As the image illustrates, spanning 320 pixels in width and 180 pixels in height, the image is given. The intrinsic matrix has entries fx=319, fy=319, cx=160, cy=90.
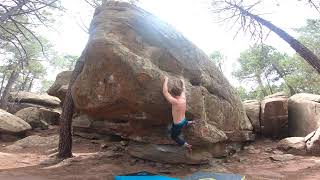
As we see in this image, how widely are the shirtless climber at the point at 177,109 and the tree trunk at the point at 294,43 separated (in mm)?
4788

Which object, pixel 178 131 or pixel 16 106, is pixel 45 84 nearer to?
pixel 16 106

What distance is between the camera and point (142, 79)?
7.71 m

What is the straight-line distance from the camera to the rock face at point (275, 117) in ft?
42.7

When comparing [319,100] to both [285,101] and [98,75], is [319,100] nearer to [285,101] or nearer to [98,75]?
[285,101]

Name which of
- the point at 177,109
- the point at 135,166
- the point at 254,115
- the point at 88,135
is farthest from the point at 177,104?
the point at 88,135

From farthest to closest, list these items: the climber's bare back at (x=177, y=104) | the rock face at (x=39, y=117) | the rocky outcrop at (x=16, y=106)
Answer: the rocky outcrop at (x=16, y=106) → the rock face at (x=39, y=117) → the climber's bare back at (x=177, y=104)

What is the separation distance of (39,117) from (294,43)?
1442 cm

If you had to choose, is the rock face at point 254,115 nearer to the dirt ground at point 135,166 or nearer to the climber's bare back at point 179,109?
the dirt ground at point 135,166

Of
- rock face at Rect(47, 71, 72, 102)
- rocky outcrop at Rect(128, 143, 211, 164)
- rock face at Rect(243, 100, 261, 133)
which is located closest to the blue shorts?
rocky outcrop at Rect(128, 143, 211, 164)

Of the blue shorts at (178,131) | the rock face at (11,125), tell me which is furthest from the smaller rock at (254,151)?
the rock face at (11,125)

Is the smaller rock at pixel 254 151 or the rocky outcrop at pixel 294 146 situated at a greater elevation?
the rocky outcrop at pixel 294 146

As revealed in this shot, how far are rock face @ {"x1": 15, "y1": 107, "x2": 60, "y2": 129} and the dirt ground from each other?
255 inches

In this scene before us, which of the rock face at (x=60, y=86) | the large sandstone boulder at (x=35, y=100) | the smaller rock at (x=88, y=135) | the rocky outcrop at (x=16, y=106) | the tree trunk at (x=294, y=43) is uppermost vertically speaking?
the tree trunk at (x=294, y=43)

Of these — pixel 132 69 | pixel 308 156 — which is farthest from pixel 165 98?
pixel 308 156
